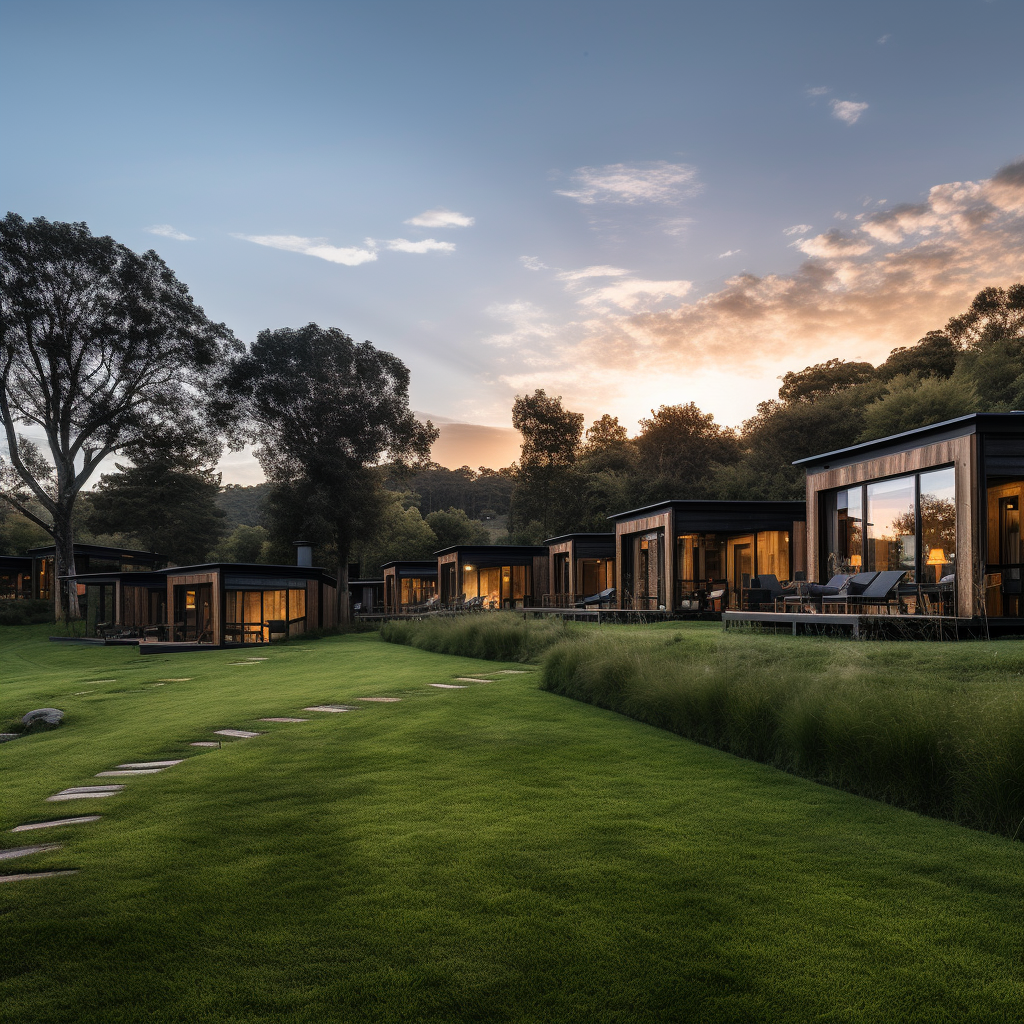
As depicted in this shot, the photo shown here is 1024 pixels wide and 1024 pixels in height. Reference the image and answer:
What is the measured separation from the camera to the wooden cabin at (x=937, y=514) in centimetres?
980

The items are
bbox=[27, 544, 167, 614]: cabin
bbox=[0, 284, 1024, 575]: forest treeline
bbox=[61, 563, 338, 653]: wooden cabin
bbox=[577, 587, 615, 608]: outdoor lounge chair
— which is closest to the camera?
bbox=[577, 587, 615, 608]: outdoor lounge chair

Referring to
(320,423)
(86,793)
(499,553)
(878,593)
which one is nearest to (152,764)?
(86,793)

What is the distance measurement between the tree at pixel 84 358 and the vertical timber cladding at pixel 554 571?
17056mm

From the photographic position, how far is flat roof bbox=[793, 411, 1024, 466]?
9750 mm

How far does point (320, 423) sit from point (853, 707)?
31.8 m

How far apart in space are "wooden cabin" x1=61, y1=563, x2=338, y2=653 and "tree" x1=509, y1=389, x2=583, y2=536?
694 inches

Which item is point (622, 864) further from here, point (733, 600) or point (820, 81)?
point (820, 81)

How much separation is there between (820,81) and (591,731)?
16.0 meters

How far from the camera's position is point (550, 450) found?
4284 centimetres

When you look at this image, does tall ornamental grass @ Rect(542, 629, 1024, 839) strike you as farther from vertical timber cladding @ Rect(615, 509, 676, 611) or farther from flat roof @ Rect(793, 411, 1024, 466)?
vertical timber cladding @ Rect(615, 509, 676, 611)

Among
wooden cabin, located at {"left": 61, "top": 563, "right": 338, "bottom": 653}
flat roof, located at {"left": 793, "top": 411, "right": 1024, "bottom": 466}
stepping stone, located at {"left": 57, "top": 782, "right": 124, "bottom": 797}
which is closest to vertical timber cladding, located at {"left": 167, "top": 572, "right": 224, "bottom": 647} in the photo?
wooden cabin, located at {"left": 61, "top": 563, "right": 338, "bottom": 653}

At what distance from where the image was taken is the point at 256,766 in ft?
17.4

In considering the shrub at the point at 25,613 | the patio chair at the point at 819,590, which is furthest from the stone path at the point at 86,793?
the shrub at the point at 25,613

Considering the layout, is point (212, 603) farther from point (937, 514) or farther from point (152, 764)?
point (937, 514)
